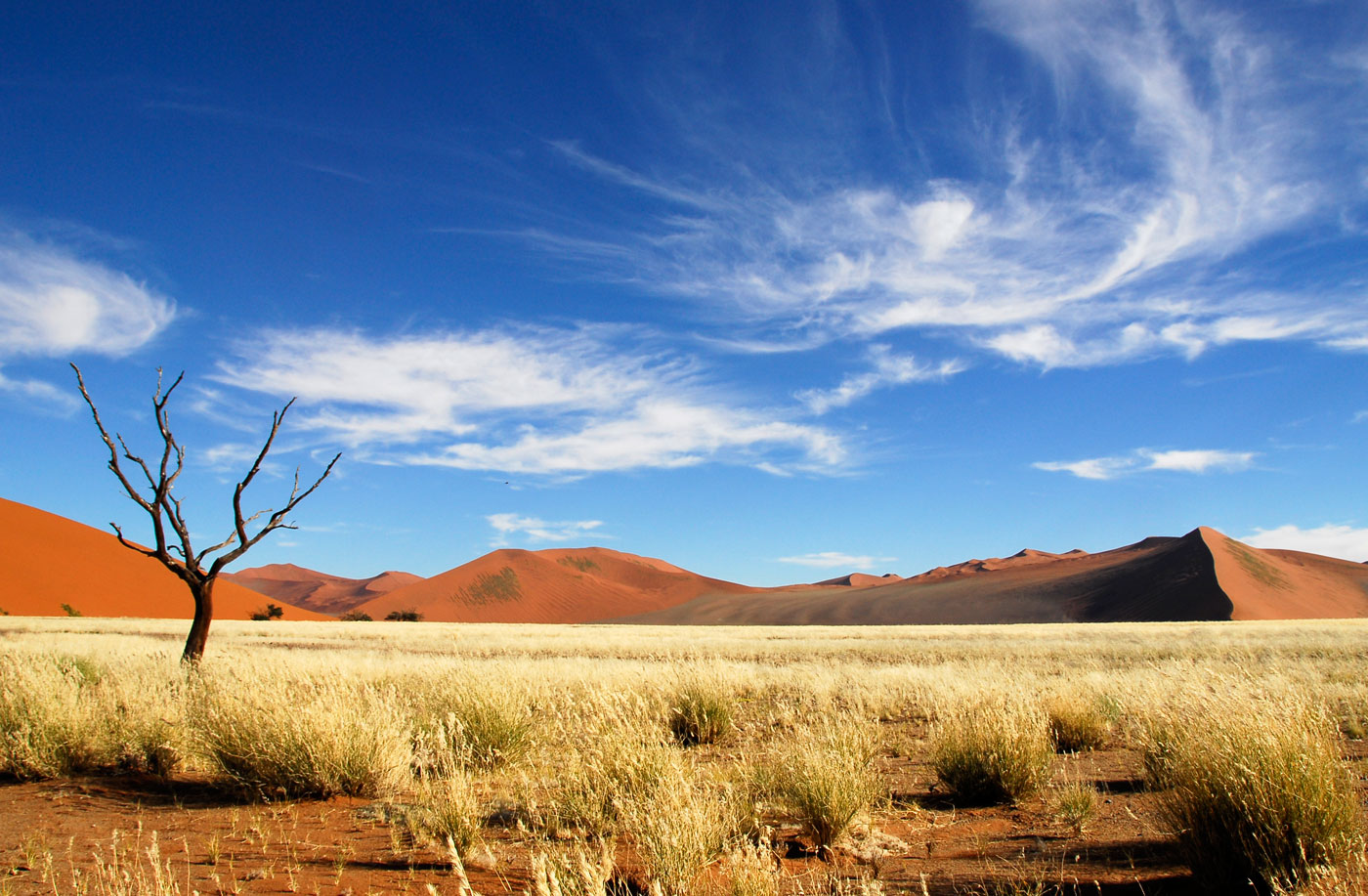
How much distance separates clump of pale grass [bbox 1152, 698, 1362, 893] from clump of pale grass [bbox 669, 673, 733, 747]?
532 centimetres

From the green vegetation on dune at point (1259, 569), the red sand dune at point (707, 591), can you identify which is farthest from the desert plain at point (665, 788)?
the green vegetation on dune at point (1259, 569)

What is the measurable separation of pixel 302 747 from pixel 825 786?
13.7 ft

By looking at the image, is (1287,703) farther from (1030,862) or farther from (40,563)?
(40,563)

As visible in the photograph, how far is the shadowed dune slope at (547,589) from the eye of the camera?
365 ft

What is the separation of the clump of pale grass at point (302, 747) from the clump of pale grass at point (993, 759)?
457 cm

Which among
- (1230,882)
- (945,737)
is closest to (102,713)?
(945,737)

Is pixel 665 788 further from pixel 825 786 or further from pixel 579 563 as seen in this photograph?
pixel 579 563

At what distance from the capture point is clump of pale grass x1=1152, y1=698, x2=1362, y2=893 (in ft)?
12.3

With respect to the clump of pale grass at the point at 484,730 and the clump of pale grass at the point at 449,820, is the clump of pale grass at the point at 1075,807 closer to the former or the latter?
the clump of pale grass at the point at 449,820

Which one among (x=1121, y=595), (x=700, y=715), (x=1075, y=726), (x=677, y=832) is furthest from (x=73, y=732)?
(x=1121, y=595)

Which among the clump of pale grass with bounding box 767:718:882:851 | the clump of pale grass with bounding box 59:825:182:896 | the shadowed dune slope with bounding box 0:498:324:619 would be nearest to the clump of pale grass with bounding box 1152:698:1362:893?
the clump of pale grass with bounding box 767:718:882:851

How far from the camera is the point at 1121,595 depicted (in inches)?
3519

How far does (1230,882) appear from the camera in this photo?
12.6ft

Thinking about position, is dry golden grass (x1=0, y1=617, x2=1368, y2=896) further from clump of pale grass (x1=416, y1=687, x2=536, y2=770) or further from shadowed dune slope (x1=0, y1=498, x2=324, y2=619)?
shadowed dune slope (x1=0, y1=498, x2=324, y2=619)
